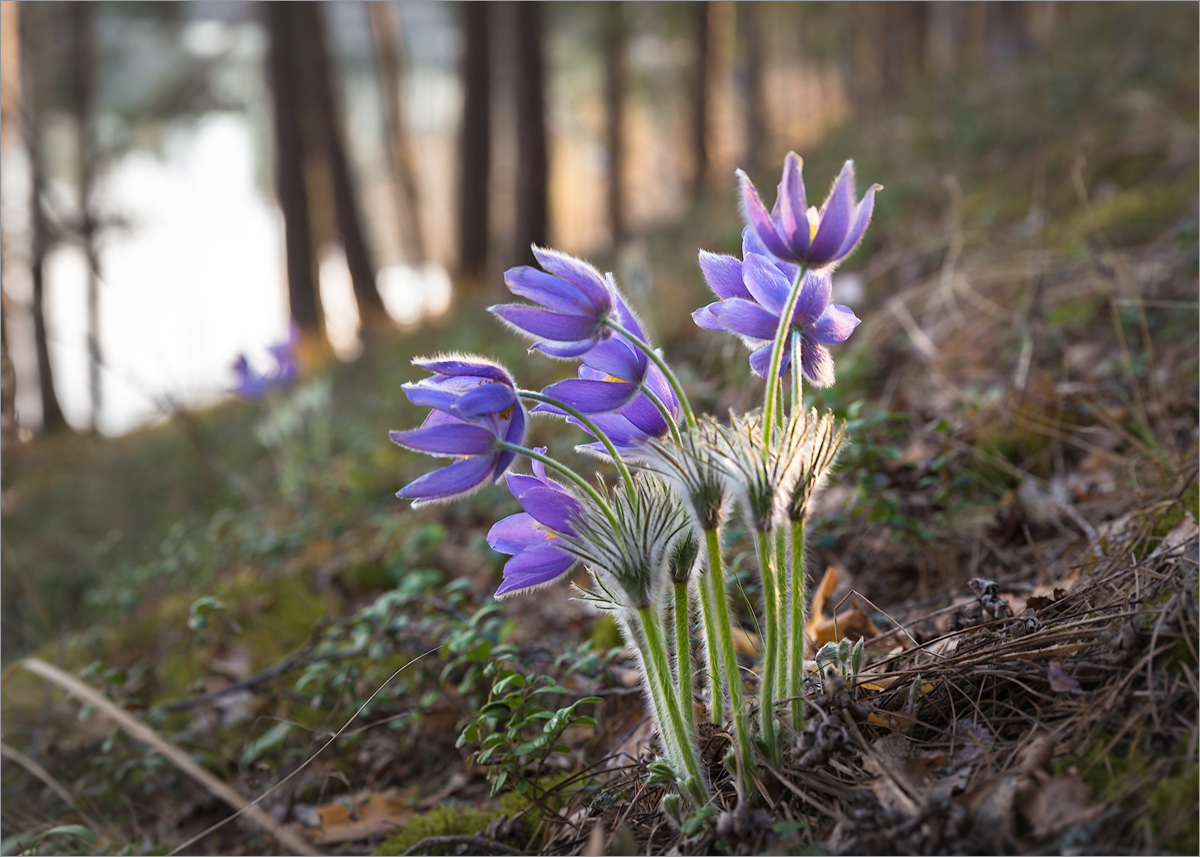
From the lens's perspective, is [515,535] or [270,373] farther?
[270,373]

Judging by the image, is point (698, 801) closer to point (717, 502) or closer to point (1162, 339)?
point (717, 502)

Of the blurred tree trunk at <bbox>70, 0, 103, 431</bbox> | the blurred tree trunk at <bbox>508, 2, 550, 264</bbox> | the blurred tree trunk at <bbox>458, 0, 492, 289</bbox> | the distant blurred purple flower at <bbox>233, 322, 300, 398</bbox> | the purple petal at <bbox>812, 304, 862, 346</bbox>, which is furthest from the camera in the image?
the blurred tree trunk at <bbox>70, 0, 103, 431</bbox>

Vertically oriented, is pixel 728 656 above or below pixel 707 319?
below

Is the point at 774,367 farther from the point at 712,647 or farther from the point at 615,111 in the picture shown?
the point at 615,111

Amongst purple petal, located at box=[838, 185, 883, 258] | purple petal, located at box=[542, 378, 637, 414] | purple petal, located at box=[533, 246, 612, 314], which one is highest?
purple petal, located at box=[838, 185, 883, 258]

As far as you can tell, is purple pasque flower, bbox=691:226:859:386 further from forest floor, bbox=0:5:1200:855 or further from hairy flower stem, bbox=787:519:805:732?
forest floor, bbox=0:5:1200:855

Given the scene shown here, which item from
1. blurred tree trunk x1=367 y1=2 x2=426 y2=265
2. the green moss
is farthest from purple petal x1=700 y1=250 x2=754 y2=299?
blurred tree trunk x1=367 y1=2 x2=426 y2=265

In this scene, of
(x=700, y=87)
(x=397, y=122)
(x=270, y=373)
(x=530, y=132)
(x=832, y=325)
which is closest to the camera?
(x=832, y=325)

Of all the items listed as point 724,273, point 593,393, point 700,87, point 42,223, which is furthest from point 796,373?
point 700,87

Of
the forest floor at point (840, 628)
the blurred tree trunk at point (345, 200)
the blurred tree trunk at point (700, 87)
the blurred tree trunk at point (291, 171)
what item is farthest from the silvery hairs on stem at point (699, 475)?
the blurred tree trunk at point (700, 87)
